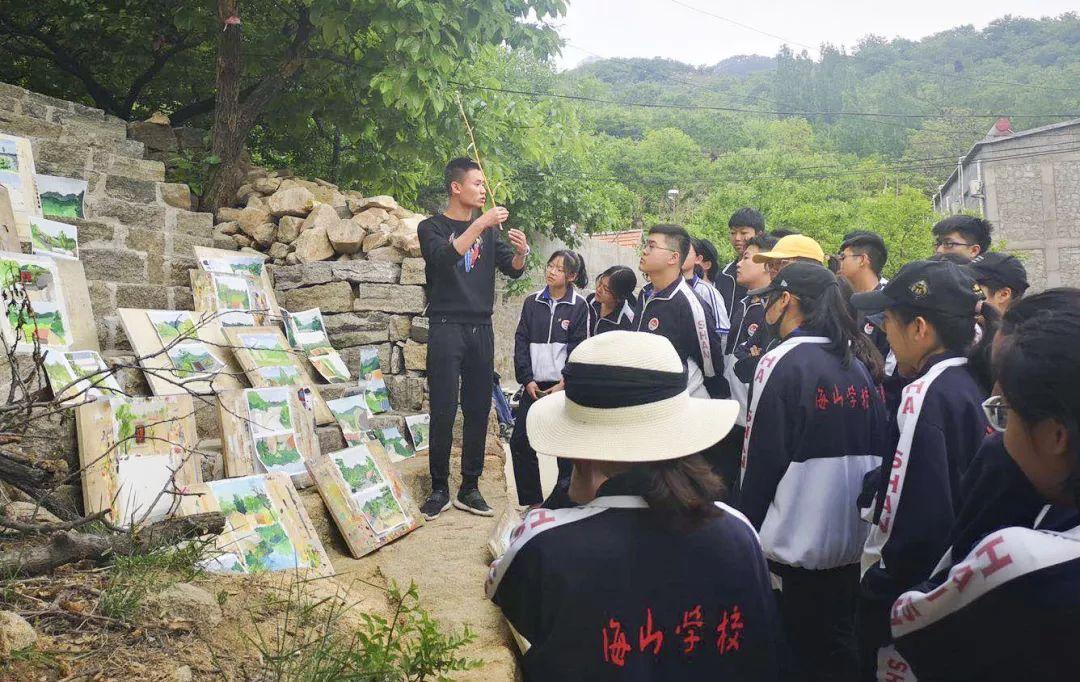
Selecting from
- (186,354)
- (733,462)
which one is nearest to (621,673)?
(733,462)

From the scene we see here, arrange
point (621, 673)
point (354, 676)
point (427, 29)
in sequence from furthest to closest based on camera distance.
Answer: point (427, 29) < point (354, 676) < point (621, 673)

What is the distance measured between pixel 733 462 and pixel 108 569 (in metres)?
2.86

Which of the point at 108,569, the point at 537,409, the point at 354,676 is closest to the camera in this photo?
the point at 537,409

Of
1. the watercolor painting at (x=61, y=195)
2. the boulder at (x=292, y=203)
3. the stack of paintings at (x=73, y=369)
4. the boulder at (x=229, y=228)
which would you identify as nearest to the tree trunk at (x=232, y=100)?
the boulder at (x=229, y=228)

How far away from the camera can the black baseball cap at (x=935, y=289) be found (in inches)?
103

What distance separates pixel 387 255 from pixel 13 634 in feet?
16.2

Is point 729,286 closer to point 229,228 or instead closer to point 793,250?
point 793,250

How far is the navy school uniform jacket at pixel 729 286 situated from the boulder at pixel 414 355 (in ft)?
7.99

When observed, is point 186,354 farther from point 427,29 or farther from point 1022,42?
point 1022,42

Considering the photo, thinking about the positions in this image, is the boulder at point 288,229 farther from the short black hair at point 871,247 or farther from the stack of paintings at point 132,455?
the short black hair at point 871,247

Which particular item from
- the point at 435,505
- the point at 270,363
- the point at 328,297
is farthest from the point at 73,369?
the point at 328,297

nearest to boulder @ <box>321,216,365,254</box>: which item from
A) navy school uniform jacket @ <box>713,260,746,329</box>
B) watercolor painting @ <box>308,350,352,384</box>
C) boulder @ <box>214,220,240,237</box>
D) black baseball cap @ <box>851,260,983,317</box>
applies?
boulder @ <box>214,220,240,237</box>

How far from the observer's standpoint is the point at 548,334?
5.74 metres

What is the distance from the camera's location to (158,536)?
3.05 m
